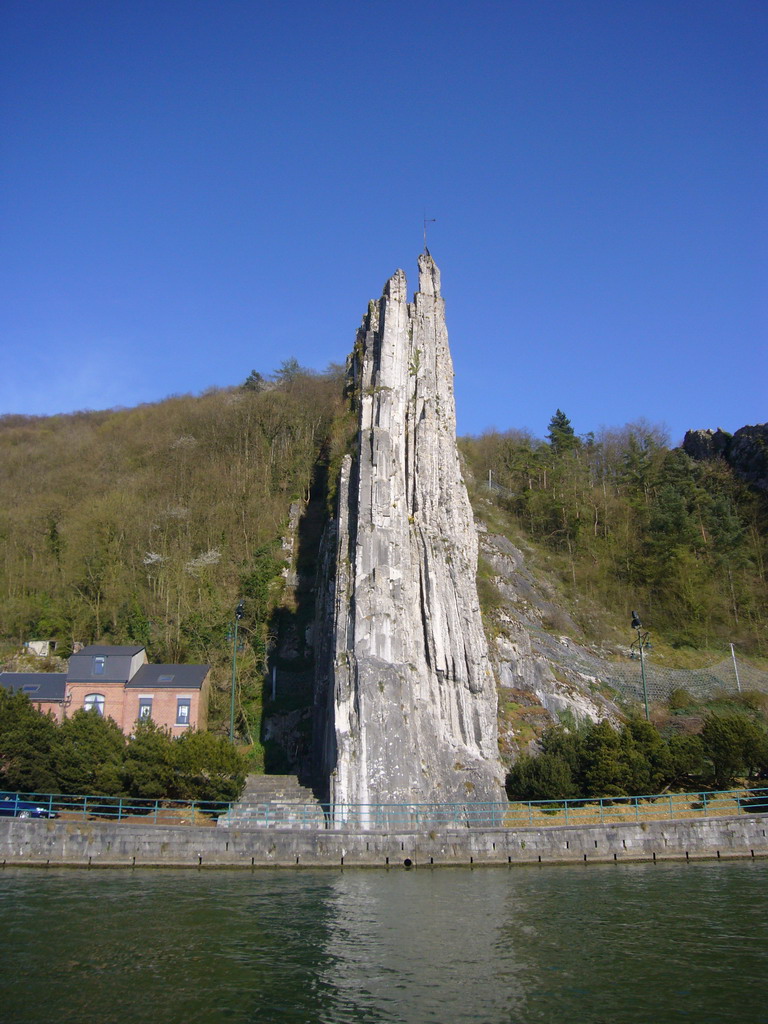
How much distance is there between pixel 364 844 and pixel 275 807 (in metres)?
5.27

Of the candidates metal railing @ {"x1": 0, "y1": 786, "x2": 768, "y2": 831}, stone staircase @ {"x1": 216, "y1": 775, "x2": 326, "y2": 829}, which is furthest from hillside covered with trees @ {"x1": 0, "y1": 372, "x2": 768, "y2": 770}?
metal railing @ {"x1": 0, "y1": 786, "x2": 768, "y2": 831}

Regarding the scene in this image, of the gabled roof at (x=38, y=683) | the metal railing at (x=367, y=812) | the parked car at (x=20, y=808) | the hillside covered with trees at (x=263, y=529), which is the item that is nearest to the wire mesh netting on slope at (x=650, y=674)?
the hillside covered with trees at (x=263, y=529)

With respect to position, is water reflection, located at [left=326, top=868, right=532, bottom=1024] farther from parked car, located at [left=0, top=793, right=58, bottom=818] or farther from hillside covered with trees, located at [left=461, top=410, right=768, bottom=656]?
hillside covered with trees, located at [left=461, top=410, right=768, bottom=656]

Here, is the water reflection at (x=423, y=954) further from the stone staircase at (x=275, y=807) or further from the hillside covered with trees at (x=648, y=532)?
the hillside covered with trees at (x=648, y=532)

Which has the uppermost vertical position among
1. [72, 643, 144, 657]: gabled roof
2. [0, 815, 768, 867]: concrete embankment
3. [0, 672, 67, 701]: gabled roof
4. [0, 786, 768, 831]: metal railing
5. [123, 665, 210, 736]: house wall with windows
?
[72, 643, 144, 657]: gabled roof

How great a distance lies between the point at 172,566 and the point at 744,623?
37.6 meters

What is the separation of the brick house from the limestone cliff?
6.56 metres

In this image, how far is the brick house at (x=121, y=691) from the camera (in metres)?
39.4

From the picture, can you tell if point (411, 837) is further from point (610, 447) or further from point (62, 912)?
point (610, 447)

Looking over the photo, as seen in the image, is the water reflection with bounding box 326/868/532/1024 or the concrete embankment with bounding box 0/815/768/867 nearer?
the water reflection with bounding box 326/868/532/1024

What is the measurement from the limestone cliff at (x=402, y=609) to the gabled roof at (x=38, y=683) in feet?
42.3

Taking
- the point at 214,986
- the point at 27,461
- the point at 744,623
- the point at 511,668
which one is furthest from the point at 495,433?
the point at 214,986

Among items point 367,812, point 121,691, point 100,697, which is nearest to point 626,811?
point 367,812

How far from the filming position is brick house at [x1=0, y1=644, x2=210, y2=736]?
3941 centimetres
